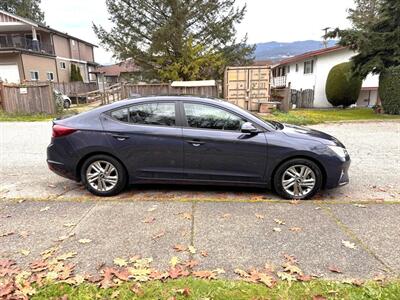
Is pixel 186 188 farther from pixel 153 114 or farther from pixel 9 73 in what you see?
pixel 9 73

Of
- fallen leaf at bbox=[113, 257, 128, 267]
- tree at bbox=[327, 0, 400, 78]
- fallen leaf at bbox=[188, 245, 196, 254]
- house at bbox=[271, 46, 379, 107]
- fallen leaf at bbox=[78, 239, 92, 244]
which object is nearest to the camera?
fallen leaf at bbox=[113, 257, 128, 267]

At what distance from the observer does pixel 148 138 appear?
4680mm

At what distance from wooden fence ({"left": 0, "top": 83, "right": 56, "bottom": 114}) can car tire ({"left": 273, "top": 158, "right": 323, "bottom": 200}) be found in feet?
45.7

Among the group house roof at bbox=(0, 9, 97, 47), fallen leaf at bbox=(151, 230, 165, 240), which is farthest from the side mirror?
house roof at bbox=(0, 9, 97, 47)

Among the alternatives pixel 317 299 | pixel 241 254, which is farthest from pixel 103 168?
pixel 317 299

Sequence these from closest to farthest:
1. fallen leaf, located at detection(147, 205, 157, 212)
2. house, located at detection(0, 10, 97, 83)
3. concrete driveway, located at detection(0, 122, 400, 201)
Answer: fallen leaf, located at detection(147, 205, 157, 212), concrete driveway, located at detection(0, 122, 400, 201), house, located at detection(0, 10, 97, 83)

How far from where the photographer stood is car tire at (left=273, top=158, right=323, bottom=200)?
462cm

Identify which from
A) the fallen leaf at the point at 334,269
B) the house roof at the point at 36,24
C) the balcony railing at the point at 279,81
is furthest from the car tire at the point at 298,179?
the house roof at the point at 36,24

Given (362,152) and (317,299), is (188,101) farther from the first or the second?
(362,152)

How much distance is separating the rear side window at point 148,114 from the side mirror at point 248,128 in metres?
1.07

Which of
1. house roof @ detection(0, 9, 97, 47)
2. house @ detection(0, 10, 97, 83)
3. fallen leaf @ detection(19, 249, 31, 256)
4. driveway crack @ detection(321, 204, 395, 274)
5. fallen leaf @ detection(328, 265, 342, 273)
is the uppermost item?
house roof @ detection(0, 9, 97, 47)

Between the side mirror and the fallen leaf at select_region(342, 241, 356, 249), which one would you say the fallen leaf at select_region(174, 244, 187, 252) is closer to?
the fallen leaf at select_region(342, 241, 356, 249)

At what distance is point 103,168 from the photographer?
15.8 ft

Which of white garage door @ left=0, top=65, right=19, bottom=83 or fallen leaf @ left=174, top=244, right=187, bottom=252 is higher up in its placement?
white garage door @ left=0, top=65, right=19, bottom=83
